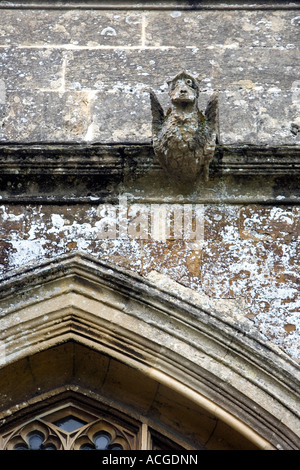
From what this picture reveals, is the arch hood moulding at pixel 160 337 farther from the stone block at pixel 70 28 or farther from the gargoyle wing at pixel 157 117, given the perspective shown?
the stone block at pixel 70 28

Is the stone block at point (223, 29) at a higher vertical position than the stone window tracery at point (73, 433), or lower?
higher

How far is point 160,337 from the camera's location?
669cm

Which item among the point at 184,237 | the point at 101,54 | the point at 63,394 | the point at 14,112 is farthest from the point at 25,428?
the point at 101,54

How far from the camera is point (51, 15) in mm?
8078

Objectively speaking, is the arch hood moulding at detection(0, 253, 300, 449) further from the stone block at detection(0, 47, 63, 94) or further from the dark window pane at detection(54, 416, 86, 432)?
the stone block at detection(0, 47, 63, 94)

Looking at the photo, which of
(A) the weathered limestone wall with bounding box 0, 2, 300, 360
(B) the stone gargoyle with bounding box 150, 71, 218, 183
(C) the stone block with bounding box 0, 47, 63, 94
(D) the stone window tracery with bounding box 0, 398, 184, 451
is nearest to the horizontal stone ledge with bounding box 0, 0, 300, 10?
(A) the weathered limestone wall with bounding box 0, 2, 300, 360

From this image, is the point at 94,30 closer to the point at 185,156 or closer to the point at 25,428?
the point at 185,156

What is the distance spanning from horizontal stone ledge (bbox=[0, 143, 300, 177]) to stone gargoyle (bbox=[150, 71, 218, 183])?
123 mm

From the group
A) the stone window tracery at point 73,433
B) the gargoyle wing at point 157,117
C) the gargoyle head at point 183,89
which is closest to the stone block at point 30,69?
the gargoyle wing at point 157,117

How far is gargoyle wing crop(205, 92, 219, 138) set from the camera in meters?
7.03

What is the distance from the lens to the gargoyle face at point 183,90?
22.6ft

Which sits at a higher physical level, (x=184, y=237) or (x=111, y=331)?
(x=184, y=237)

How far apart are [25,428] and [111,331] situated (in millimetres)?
706

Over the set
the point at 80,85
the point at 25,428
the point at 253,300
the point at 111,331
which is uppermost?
the point at 80,85
